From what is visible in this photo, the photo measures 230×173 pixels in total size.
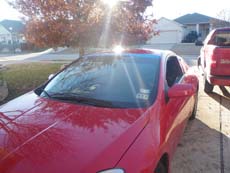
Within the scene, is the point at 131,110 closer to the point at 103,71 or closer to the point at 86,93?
the point at 86,93

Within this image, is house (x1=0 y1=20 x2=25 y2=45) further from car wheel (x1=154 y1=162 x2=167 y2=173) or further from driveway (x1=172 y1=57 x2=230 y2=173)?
car wheel (x1=154 y1=162 x2=167 y2=173)

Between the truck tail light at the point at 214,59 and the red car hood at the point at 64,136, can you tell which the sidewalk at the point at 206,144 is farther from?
the red car hood at the point at 64,136

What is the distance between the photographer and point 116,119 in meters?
2.49

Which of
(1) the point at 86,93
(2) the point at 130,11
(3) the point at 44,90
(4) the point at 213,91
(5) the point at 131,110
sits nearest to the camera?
(5) the point at 131,110

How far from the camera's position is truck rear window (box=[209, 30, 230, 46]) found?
305 inches

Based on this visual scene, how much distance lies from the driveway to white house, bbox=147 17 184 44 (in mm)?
31335

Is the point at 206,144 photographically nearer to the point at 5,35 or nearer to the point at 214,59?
the point at 214,59

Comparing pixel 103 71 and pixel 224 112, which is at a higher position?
pixel 103 71

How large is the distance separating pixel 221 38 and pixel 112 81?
20.4ft

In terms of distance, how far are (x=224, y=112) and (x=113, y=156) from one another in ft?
14.1

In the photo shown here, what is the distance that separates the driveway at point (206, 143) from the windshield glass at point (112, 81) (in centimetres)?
120

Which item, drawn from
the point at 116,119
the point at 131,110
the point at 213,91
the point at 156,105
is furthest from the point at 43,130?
the point at 213,91

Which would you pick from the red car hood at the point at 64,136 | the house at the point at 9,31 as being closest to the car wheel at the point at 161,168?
the red car hood at the point at 64,136

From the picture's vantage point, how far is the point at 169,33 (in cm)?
3706
